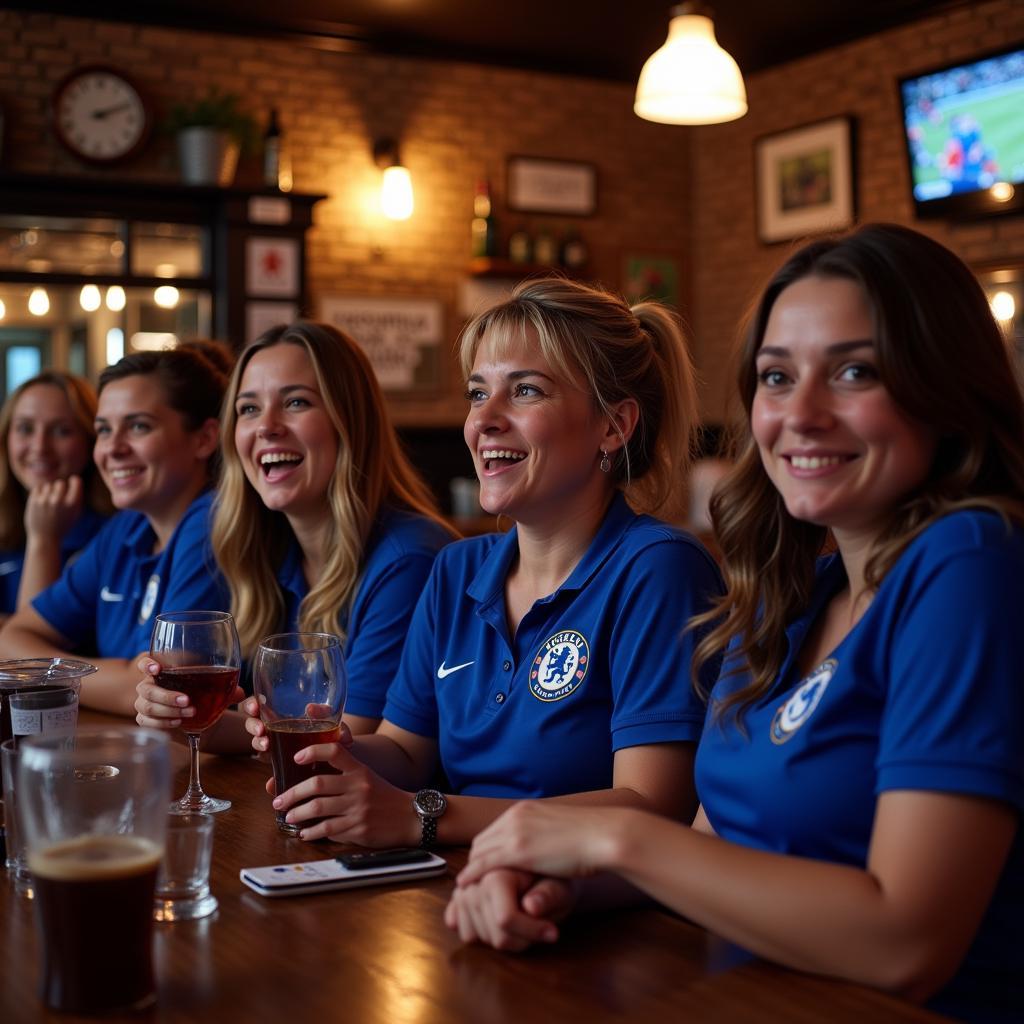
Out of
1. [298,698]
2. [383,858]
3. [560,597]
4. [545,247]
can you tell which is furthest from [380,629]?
[545,247]

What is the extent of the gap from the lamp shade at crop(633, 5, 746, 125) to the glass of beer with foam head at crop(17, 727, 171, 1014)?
387 centimetres

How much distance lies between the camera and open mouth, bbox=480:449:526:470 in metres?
1.91

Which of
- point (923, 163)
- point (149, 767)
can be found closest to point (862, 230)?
point (149, 767)

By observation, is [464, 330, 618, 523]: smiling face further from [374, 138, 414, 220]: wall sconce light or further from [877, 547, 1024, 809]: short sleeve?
[374, 138, 414, 220]: wall sconce light

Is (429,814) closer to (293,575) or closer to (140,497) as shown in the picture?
(293,575)

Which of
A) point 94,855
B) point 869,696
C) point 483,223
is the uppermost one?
point 483,223

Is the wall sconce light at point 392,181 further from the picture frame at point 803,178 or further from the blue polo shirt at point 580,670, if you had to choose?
the blue polo shirt at point 580,670

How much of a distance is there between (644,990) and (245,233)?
19.2 feet

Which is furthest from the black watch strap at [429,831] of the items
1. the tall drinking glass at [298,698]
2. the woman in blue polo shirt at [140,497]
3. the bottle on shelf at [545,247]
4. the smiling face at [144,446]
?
the bottle on shelf at [545,247]

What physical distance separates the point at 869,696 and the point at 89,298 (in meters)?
5.80

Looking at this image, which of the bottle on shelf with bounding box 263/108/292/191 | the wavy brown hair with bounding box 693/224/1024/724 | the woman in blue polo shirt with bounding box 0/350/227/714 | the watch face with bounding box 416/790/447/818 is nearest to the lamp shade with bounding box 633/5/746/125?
the woman in blue polo shirt with bounding box 0/350/227/714

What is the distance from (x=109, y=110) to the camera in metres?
6.40

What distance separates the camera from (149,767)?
1.02 metres

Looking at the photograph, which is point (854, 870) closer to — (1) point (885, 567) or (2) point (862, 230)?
(1) point (885, 567)
